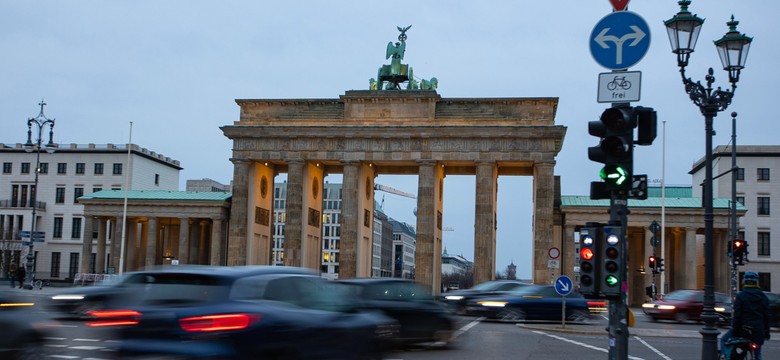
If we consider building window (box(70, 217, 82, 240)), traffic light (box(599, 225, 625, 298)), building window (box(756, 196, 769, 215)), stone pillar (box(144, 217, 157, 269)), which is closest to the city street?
traffic light (box(599, 225, 625, 298))

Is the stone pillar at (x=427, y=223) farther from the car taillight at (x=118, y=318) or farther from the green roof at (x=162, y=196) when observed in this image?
the car taillight at (x=118, y=318)

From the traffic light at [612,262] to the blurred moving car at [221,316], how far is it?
12.1 feet

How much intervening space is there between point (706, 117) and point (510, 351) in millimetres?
6818

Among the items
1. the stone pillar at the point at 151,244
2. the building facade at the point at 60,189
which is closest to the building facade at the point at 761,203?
the stone pillar at the point at 151,244

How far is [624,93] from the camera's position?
494 inches

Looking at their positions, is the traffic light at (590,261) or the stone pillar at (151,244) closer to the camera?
the traffic light at (590,261)

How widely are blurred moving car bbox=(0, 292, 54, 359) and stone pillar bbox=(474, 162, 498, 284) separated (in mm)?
55432

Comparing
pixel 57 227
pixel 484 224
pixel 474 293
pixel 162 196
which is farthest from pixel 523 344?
pixel 57 227

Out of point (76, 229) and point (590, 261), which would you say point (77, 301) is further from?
point (76, 229)

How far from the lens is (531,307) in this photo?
1316 inches

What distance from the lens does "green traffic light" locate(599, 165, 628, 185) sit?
12164mm

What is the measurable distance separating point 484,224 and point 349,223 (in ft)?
34.9

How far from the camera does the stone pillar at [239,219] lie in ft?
233

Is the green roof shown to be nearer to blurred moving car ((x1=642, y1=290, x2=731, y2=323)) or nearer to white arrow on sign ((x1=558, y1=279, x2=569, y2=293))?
blurred moving car ((x1=642, y1=290, x2=731, y2=323))
